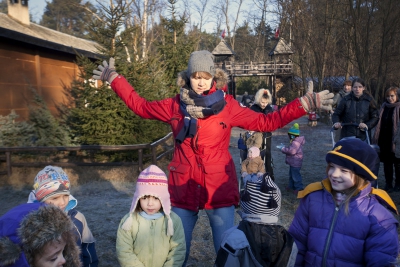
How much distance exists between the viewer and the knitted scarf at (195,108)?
2.84 metres

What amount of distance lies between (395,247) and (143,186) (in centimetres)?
180

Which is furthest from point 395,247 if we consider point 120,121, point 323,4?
point 323,4

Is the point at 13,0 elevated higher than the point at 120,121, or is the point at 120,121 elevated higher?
the point at 13,0

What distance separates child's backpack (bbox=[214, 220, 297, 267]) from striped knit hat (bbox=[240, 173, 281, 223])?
0.06 m

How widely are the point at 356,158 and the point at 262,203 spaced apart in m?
0.69

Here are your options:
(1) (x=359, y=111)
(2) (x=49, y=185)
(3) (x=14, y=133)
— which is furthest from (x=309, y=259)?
(3) (x=14, y=133)

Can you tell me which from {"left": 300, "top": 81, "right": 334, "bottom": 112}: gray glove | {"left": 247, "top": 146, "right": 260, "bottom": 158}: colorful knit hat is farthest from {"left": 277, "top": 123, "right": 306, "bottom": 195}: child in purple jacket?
{"left": 300, "top": 81, "right": 334, "bottom": 112}: gray glove

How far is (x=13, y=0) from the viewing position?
14180 mm

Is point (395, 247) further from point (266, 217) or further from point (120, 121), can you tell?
point (120, 121)

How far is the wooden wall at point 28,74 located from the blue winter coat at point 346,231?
33.0 ft

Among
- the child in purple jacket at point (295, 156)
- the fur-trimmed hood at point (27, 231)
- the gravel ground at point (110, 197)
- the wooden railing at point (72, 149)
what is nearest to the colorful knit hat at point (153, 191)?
the fur-trimmed hood at point (27, 231)

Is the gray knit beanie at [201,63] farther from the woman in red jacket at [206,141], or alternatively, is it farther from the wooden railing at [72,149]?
the wooden railing at [72,149]

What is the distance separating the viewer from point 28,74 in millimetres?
11203

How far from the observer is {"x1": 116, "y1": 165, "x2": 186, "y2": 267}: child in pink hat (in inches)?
107
